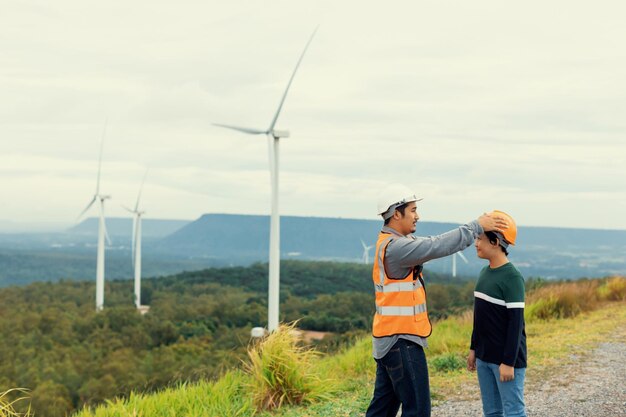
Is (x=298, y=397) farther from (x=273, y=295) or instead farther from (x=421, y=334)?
(x=273, y=295)

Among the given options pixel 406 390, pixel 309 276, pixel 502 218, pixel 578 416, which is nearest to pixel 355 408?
pixel 578 416

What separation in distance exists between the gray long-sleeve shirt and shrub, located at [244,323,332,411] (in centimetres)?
356

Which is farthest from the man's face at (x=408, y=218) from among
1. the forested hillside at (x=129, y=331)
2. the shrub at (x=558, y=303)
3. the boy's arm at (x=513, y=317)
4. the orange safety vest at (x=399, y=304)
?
the shrub at (x=558, y=303)

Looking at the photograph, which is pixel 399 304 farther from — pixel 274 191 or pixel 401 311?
pixel 274 191

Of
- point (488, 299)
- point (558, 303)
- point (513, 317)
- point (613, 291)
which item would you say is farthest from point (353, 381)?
point (613, 291)

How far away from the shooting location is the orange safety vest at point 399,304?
548 cm

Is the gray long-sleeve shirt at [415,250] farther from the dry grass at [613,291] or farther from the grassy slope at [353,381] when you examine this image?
the dry grass at [613,291]

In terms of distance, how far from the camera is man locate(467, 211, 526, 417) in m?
5.61

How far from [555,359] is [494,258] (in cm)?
630

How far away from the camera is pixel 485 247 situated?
5723 mm

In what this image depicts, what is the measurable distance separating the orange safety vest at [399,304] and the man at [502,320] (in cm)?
51

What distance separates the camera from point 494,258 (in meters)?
5.74

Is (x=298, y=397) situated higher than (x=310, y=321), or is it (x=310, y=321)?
(x=298, y=397)

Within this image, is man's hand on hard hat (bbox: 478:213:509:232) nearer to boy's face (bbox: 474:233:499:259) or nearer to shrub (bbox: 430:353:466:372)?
boy's face (bbox: 474:233:499:259)
